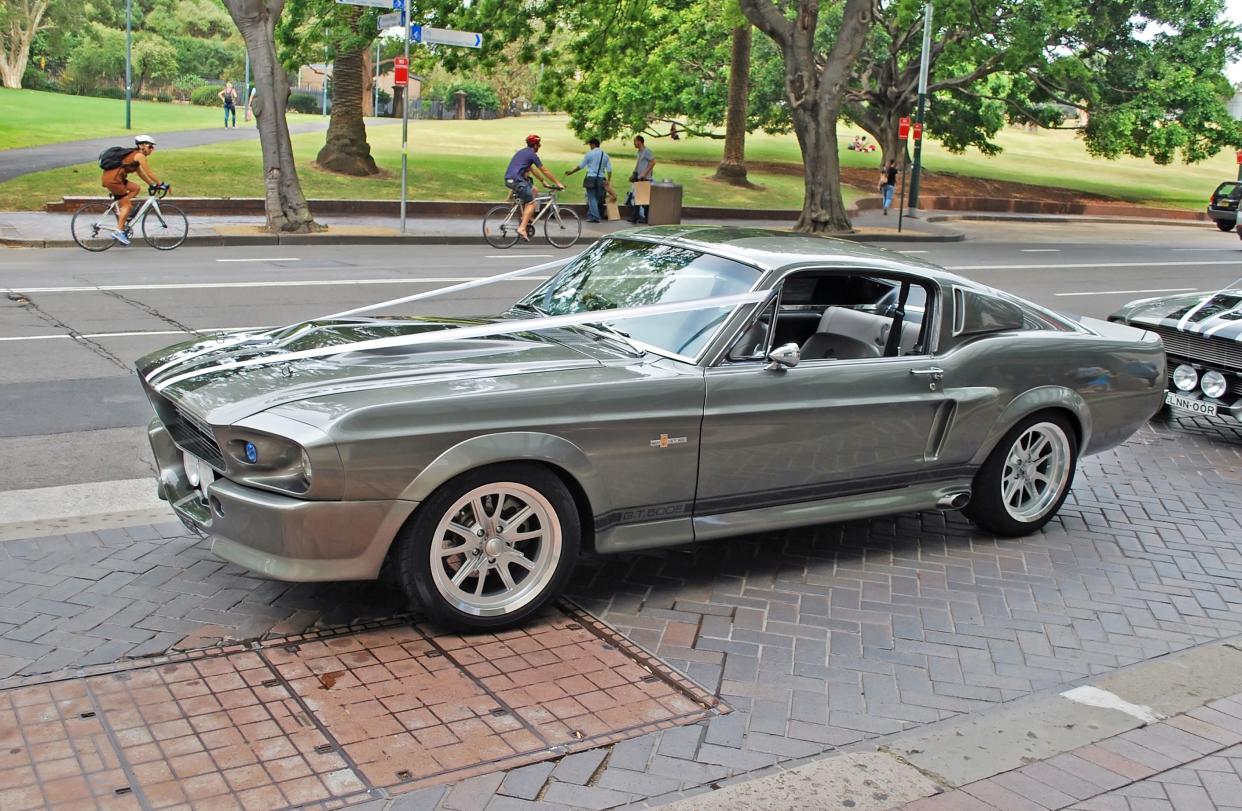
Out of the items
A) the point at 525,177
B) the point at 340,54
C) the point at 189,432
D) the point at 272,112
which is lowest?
the point at 189,432

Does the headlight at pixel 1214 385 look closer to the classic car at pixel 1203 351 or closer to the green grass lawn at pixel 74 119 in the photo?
the classic car at pixel 1203 351

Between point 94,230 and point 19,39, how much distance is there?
69.5m

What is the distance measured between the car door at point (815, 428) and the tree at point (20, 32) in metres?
83.2

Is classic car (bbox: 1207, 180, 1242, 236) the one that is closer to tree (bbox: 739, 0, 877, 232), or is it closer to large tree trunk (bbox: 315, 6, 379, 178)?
tree (bbox: 739, 0, 877, 232)

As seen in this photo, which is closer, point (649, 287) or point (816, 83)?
point (649, 287)

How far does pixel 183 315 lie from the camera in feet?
40.1

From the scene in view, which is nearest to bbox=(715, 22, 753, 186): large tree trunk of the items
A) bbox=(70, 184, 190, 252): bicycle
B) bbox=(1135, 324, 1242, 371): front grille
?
bbox=(70, 184, 190, 252): bicycle

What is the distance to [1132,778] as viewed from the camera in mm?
4016

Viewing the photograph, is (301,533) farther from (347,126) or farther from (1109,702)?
(347,126)

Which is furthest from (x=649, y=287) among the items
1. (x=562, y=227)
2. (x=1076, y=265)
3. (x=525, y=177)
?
(x=1076, y=265)

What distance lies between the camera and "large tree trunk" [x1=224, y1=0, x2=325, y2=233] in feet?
63.9

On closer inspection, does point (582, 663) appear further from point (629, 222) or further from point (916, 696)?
point (629, 222)

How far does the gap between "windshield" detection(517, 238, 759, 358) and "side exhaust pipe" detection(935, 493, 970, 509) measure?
4.99ft

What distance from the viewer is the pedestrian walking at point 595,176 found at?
2564 centimetres
